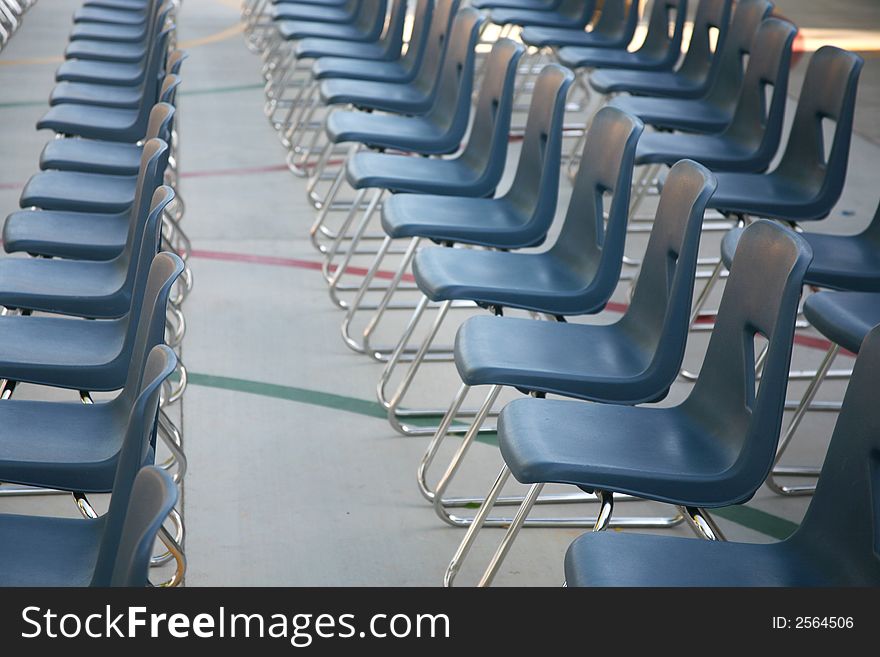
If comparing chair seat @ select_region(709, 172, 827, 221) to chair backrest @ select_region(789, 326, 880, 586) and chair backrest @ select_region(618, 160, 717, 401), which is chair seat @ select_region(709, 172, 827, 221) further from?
chair backrest @ select_region(789, 326, 880, 586)

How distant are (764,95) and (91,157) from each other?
9.33ft

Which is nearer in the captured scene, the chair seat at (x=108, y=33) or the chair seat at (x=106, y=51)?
the chair seat at (x=106, y=51)

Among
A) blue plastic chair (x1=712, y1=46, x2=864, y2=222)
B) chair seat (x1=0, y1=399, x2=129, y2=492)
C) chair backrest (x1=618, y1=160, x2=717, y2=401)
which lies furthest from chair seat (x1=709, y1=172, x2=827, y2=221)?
chair seat (x1=0, y1=399, x2=129, y2=492)

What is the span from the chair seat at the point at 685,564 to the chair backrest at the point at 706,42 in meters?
3.88

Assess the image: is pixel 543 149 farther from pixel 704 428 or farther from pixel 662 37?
pixel 662 37

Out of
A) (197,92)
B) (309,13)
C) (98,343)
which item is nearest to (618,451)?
(98,343)

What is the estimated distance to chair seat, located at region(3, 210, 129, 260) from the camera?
164 inches

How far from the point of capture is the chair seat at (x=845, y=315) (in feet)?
11.3

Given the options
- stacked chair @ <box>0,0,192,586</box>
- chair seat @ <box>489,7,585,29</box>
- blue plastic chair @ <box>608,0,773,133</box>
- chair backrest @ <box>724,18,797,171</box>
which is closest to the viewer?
stacked chair @ <box>0,0,192,586</box>

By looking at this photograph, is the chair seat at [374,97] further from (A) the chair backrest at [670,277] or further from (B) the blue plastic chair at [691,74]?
(A) the chair backrest at [670,277]

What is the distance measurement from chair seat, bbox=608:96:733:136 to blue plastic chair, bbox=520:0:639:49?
1.52 meters

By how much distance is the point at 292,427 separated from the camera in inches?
167

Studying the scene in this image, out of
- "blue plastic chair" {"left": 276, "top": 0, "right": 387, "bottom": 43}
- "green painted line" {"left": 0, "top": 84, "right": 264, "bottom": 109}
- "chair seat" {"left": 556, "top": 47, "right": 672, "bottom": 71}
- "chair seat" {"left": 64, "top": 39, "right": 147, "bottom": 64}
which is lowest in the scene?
"green painted line" {"left": 0, "top": 84, "right": 264, "bottom": 109}

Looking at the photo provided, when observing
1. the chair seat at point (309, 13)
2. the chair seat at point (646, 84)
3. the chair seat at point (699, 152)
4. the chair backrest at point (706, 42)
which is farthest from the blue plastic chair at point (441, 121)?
the chair seat at point (309, 13)
